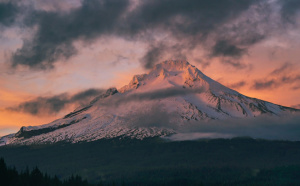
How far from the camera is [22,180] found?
446 ft

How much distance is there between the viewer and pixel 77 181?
577 feet

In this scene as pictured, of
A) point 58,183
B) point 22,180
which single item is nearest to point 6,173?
point 22,180

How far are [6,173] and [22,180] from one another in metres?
15.5

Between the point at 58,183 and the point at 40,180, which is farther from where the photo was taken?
the point at 58,183

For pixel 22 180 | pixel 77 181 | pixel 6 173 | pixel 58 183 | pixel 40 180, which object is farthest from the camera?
pixel 77 181

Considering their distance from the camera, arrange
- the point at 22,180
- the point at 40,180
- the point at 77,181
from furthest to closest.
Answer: the point at 77,181 → the point at 40,180 → the point at 22,180

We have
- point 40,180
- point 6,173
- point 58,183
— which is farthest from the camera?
point 58,183

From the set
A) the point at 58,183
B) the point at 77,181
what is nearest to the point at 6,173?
the point at 58,183

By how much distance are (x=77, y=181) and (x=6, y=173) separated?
57223 mm

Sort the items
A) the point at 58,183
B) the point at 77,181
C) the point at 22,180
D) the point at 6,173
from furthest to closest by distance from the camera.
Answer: the point at 77,181, the point at 58,183, the point at 22,180, the point at 6,173

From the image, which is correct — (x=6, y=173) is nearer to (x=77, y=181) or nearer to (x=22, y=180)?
(x=22, y=180)

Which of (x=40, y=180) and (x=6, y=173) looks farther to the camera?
(x=40, y=180)

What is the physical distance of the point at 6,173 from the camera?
397 ft

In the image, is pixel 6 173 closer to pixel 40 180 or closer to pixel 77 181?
pixel 40 180
